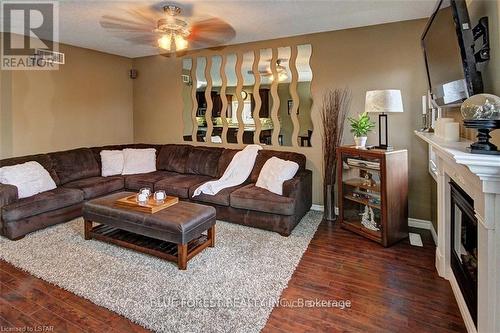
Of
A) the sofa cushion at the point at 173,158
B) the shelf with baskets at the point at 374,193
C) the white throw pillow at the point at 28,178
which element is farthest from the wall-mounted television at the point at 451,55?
the white throw pillow at the point at 28,178

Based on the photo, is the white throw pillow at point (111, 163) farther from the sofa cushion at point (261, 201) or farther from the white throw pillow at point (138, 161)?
the sofa cushion at point (261, 201)

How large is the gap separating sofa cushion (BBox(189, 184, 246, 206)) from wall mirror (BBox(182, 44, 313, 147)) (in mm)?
1106

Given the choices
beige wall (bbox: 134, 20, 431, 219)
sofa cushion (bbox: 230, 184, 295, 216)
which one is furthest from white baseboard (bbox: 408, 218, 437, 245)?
sofa cushion (bbox: 230, 184, 295, 216)

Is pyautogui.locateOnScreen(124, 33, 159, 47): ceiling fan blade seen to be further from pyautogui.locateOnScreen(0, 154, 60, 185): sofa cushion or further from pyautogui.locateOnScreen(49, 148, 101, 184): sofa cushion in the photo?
pyautogui.locateOnScreen(0, 154, 60, 185): sofa cushion

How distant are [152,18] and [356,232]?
3.31 meters

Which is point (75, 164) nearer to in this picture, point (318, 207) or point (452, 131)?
point (318, 207)

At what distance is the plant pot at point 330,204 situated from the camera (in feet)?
12.3

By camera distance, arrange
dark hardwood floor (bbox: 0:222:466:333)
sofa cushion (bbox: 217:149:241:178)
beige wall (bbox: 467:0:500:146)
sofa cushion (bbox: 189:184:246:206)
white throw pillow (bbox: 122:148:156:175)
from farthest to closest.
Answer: white throw pillow (bbox: 122:148:156:175)
sofa cushion (bbox: 217:149:241:178)
sofa cushion (bbox: 189:184:246:206)
dark hardwood floor (bbox: 0:222:466:333)
beige wall (bbox: 467:0:500:146)

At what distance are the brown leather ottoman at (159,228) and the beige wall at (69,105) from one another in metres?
1.97

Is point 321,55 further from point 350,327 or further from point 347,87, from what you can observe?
point 350,327

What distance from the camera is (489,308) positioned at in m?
1.39

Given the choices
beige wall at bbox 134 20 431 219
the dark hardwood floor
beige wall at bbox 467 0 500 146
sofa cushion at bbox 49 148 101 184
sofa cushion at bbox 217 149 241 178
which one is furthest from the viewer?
sofa cushion at bbox 217 149 241 178

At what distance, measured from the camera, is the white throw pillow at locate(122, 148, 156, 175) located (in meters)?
4.57

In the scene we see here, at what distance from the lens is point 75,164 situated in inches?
166
